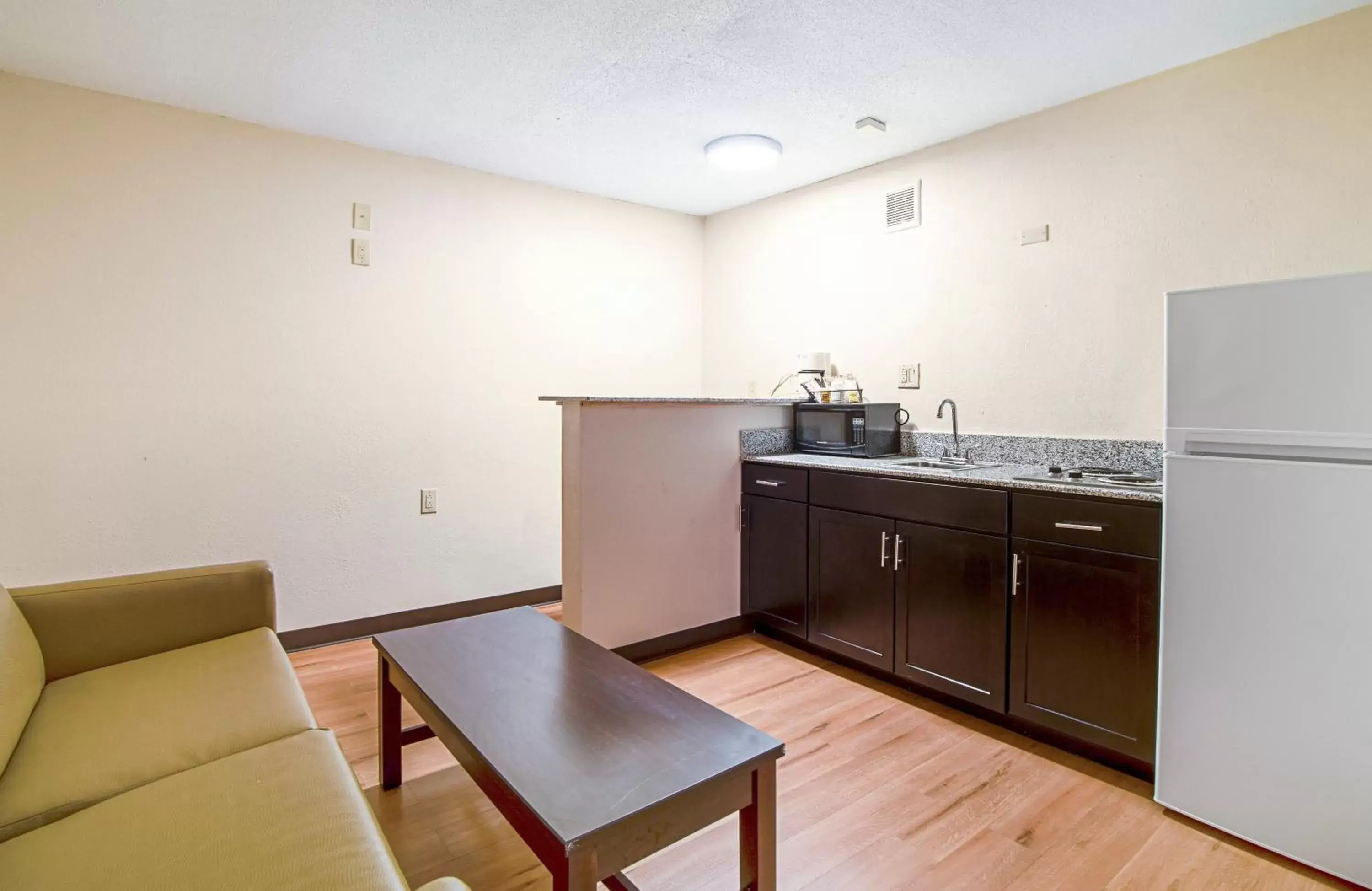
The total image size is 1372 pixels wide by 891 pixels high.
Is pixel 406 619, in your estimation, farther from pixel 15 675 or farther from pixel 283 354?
pixel 15 675

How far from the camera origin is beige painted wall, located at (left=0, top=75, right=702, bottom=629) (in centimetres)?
256

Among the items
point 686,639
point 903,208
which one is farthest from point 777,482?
point 903,208

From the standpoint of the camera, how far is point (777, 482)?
308cm

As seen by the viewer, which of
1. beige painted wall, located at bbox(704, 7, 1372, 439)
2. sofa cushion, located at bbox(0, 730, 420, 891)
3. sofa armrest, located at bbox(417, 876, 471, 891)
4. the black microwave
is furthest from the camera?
the black microwave

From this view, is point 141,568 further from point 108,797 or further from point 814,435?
point 814,435

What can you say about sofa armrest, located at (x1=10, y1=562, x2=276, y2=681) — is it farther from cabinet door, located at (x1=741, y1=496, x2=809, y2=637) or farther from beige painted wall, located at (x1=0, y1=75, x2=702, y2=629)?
cabinet door, located at (x1=741, y1=496, x2=809, y2=637)

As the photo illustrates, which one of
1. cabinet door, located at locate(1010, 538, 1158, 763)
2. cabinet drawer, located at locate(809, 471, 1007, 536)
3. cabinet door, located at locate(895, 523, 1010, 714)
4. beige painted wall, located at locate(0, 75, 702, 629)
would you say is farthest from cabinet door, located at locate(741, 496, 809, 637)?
beige painted wall, located at locate(0, 75, 702, 629)

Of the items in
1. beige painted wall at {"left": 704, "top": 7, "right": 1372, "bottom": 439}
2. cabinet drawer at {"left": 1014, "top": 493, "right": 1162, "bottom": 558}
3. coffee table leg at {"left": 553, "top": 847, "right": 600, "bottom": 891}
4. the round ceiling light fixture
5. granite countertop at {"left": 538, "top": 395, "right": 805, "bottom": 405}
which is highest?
the round ceiling light fixture

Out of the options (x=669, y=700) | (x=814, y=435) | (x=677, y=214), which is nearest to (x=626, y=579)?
(x=814, y=435)

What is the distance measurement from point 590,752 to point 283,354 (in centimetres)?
256

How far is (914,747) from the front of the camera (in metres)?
2.22

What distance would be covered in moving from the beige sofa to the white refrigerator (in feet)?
6.15

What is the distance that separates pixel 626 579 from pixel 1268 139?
2753 millimetres

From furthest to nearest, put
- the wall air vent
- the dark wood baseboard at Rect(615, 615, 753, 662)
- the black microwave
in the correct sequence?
the wall air vent < the black microwave < the dark wood baseboard at Rect(615, 615, 753, 662)
